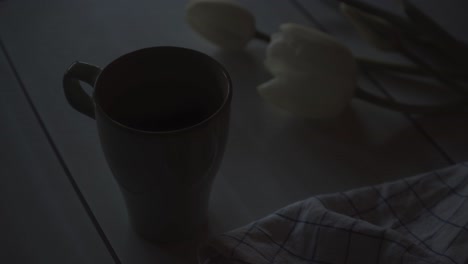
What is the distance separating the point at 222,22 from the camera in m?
0.57

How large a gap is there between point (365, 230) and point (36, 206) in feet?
0.80

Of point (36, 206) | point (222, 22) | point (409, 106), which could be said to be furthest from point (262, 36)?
point (36, 206)

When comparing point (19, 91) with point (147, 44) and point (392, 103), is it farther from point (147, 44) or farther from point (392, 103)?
point (392, 103)

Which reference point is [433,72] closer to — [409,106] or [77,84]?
[409,106]

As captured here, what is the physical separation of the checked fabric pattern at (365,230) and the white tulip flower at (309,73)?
3.6 inches

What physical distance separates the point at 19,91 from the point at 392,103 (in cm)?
33

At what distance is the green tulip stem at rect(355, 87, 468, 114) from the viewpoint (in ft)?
1.72

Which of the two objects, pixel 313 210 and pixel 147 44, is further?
pixel 147 44

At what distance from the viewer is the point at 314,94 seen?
51cm

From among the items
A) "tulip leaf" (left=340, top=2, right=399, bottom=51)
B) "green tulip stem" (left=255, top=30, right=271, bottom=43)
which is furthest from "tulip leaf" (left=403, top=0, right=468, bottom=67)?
"green tulip stem" (left=255, top=30, right=271, bottom=43)

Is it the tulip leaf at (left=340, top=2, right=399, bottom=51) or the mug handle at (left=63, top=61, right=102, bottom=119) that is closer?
the mug handle at (left=63, top=61, right=102, bottom=119)

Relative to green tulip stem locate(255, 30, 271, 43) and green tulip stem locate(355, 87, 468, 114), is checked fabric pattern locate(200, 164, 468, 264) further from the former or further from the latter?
green tulip stem locate(255, 30, 271, 43)

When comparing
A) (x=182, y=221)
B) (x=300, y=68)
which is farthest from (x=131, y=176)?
(x=300, y=68)

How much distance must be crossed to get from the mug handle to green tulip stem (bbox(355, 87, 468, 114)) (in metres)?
0.24
